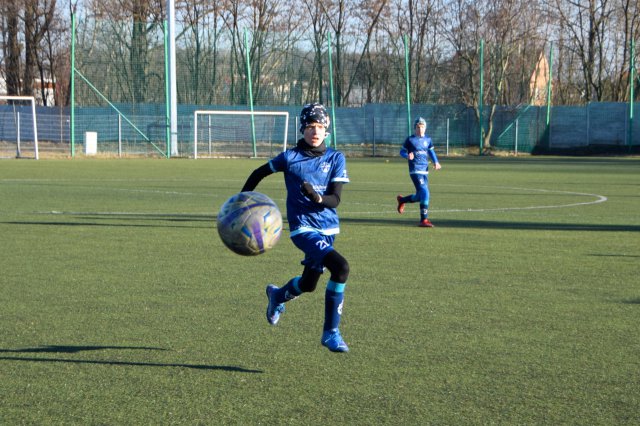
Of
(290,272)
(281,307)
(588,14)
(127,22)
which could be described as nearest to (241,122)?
(127,22)

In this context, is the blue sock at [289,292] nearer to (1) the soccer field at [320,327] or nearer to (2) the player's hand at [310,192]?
(1) the soccer field at [320,327]

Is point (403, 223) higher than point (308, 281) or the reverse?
the reverse

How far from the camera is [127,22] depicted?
4803 centimetres

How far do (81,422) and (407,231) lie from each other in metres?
10.2

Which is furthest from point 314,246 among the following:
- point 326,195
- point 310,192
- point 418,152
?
point 418,152

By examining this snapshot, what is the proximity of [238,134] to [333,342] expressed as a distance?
41456mm

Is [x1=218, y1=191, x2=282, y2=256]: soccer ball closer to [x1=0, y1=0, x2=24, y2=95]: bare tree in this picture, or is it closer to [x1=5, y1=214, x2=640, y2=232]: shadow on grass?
[x1=5, y1=214, x2=640, y2=232]: shadow on grass

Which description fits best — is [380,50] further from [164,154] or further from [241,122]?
[164,154]

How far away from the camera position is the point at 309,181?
7.02 metres

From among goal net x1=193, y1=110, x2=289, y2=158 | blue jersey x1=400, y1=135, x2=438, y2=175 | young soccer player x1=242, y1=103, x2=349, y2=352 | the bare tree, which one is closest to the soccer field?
young soccer player x1=242, y1=103, x2=349, y2=352

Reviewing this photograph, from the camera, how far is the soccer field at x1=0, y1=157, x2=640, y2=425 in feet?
17.1

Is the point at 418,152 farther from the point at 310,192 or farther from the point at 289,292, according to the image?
the point at 310,192

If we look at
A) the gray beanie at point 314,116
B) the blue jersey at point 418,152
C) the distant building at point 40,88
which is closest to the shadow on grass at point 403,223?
the blue jersey at point 418,152

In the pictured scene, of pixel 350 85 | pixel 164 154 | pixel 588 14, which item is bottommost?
pixel 164 154
